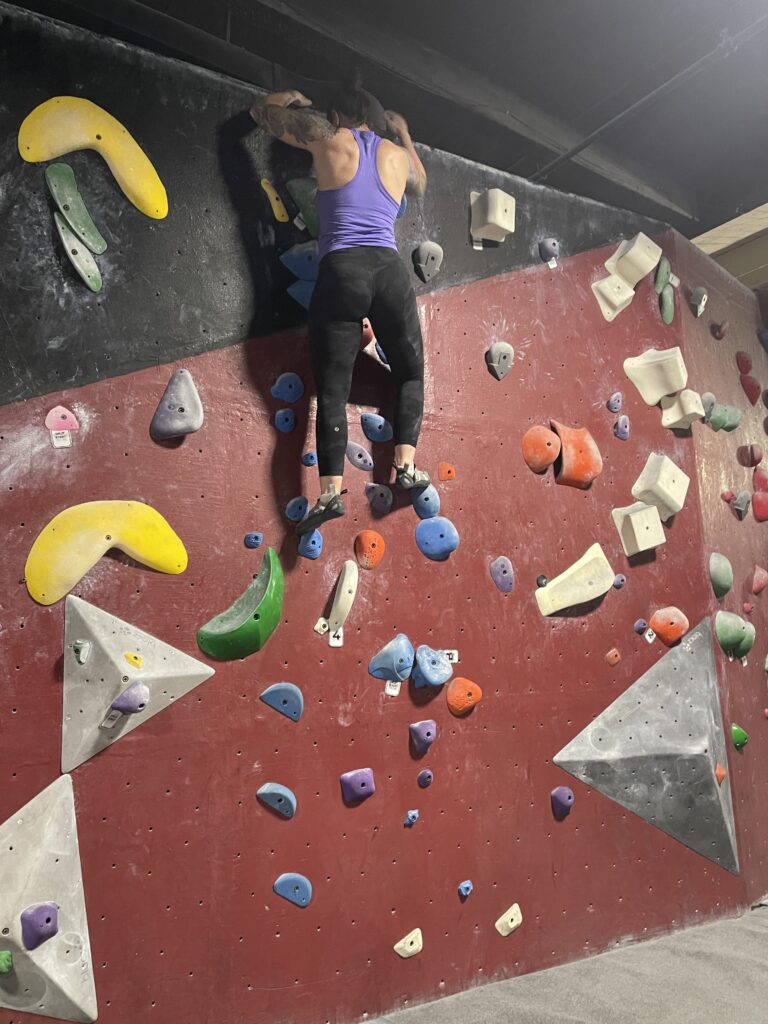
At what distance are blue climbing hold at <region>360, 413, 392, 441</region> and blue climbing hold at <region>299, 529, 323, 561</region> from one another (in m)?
0.33

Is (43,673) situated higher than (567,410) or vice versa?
(567,410)

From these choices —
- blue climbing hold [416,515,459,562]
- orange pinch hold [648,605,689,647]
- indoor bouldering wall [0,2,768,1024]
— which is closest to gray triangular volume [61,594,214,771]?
indoor bouldering wall [0,2,768,1024]

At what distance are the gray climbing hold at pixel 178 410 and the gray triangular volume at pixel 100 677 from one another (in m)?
0.45

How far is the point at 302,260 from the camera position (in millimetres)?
2260

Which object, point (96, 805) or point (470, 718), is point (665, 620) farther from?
point (96, 805)

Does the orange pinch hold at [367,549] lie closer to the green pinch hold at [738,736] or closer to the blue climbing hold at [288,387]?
the blue climbing hold at [288,387]

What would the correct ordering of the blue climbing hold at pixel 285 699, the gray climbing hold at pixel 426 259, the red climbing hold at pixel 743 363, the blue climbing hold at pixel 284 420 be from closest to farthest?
the blue climbing hold at pixel 285 699, the blue climbing hold at pixel 284 420, the gray climbing hold at pixel 426 259, the red climbing hold at pixel 743 363

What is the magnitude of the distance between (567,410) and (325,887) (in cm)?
164

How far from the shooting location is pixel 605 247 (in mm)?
3008

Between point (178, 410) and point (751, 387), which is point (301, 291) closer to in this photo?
point (178, 410)

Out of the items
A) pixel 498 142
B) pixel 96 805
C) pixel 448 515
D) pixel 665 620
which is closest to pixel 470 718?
pixel 448 515

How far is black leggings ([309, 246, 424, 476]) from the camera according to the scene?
2.10m

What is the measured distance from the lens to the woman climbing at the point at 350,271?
2104 millimetres

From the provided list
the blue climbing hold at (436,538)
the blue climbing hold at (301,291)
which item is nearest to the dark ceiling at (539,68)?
the blue climbing hold at (301,291)
